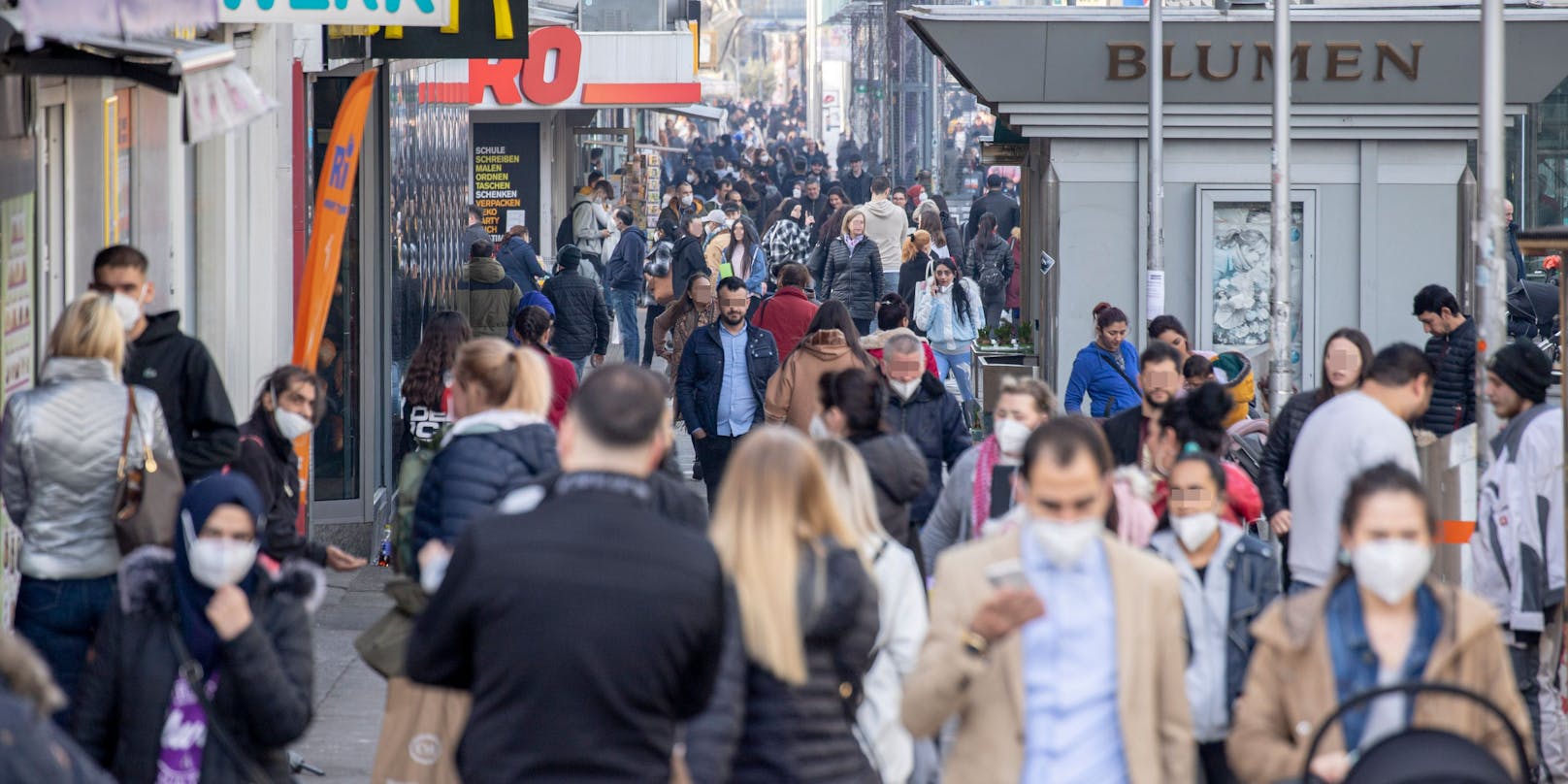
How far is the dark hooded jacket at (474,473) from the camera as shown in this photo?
21.2 ft

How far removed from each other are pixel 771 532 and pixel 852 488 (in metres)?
1.24

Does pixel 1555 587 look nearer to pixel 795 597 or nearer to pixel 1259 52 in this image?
pixel 795 597

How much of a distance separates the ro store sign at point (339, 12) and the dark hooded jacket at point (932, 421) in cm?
255

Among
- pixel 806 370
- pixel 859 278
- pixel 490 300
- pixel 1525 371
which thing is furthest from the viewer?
pixel 859 278

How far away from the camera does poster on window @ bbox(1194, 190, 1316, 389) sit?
1608 centimetres

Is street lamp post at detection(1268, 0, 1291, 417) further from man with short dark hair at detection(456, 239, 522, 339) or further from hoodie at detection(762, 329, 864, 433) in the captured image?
man with short dark hair at detection(456, 239, 522, 339)

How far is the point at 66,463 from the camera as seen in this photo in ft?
21.4

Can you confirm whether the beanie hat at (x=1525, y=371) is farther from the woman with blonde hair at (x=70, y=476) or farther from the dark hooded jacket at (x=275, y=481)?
the woman with blonde hair at (x=70, y=476)

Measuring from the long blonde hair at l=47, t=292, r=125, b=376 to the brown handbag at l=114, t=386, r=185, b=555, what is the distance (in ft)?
0.48

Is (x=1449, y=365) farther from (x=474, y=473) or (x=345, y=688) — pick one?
(x=474, y=473)

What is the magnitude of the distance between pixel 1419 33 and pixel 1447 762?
1269 cm

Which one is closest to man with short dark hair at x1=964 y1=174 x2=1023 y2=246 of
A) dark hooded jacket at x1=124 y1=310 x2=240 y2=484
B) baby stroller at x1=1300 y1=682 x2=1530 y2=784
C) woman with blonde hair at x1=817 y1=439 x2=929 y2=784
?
dark hooded jacket at x1=124 y1=310 x2=240 y2=484

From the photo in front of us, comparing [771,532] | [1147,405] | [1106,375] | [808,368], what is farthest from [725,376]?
[771,532]

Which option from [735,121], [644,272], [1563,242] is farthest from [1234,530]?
[735,121]
